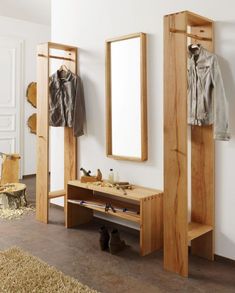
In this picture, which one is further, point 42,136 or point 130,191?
point 42,136

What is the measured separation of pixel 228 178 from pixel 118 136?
1234mm

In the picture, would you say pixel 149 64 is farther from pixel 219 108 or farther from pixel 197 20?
pixel 219 108

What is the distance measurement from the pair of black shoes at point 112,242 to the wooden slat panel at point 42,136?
97cm

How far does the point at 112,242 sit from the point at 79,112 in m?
1.50

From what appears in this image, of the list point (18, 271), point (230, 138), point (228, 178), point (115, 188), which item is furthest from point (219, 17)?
point (18, 271)

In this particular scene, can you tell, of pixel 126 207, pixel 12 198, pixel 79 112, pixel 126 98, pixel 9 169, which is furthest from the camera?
pixel 9 169

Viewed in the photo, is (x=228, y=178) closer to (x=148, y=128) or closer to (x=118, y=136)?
(x=148, y=128)

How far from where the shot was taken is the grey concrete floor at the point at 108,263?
237cm

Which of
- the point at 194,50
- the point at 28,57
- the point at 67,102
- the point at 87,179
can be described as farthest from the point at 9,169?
the point at 194,50

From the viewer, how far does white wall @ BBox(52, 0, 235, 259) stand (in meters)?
2.65

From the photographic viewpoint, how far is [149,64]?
3.16m

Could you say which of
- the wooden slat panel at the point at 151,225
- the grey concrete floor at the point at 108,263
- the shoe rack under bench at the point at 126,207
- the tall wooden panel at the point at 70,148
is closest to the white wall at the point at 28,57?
the tall wooden panel at the point at 70,148

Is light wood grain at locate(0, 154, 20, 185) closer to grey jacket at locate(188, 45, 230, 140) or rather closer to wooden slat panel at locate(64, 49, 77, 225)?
wooden slat panel at locate(64, 49, 77, 225)

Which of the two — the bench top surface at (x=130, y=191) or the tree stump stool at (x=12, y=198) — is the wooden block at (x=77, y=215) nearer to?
the bench top surface at (x=130, y=191)
